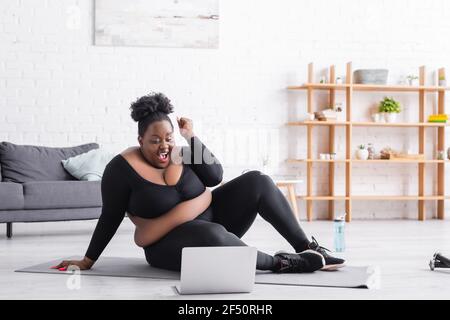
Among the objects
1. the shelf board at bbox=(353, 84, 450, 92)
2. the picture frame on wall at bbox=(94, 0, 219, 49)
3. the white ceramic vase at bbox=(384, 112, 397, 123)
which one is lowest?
the white ceramic vase at bbox=(384, 112, 397, 123)

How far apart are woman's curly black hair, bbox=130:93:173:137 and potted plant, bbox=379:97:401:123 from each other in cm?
403

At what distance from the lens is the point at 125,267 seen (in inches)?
127

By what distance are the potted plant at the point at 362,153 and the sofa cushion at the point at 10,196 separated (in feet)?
10.5

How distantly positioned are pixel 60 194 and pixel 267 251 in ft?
5.65

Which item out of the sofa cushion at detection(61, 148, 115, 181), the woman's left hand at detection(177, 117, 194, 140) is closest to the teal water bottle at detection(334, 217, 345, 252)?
the woman's left hand at detection(177, 117, 194, 140)

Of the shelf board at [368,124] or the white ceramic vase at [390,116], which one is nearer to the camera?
the shelf board at [368,124]

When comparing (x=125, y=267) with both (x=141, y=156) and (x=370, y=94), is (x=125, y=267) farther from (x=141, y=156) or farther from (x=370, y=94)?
(x=370, y=94)

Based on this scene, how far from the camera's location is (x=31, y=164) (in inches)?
211

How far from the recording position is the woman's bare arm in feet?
9.58

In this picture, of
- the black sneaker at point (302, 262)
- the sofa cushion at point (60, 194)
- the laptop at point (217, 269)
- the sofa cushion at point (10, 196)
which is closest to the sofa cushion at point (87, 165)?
the sofa cushion at point (60, 194)

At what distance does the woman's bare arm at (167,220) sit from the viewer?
115 inches

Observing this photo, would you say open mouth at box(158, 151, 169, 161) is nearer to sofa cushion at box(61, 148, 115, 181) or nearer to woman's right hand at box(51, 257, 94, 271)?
woman's right hand at box(51, 257, 94, 271)

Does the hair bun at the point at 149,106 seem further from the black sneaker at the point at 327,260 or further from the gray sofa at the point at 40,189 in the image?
the gray sofa at the point at 40,189

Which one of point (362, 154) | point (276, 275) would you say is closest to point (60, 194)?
point (276, 275)
